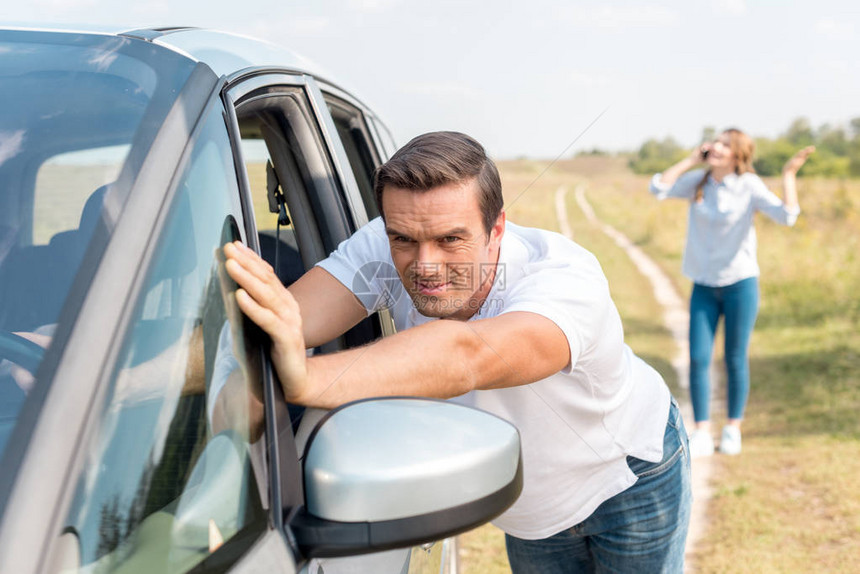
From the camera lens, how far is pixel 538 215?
14.8m

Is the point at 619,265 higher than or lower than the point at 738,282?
lower

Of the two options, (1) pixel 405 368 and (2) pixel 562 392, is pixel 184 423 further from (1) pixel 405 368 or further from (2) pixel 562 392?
(2) pixel 562 392

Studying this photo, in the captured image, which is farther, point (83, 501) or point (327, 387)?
point (327, 387)

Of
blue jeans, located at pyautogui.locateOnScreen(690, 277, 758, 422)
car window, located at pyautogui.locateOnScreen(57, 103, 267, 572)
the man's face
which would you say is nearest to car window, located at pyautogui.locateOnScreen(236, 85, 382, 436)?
the man's face

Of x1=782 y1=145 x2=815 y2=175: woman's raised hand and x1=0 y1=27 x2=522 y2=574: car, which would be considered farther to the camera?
x1=782 y1=145 x2=815 y2=175: woman's raised hand

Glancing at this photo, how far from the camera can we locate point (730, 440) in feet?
17.3

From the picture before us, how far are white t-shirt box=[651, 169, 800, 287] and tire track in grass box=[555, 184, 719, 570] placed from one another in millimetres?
1165

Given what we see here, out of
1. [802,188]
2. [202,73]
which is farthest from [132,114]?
[802,188]

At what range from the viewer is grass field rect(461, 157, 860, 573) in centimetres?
404

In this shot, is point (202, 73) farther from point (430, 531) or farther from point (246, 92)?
point (430, 531)

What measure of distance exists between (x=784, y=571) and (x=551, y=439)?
8.82ft

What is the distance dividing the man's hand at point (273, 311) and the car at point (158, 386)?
3 cm

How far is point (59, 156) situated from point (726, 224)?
15.3 ft

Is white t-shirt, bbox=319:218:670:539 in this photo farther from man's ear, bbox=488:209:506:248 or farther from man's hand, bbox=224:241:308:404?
man's hand, bbox=224:241:308:404
